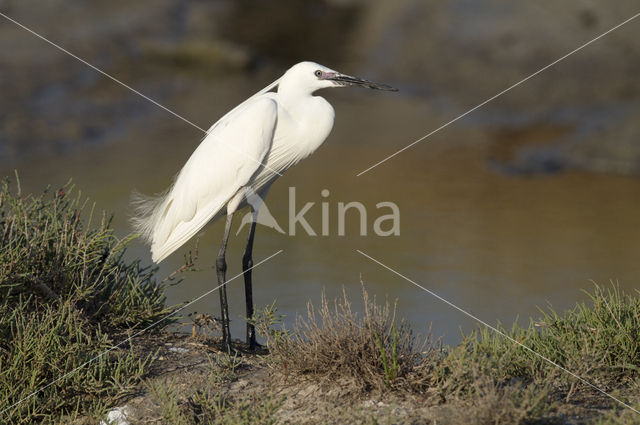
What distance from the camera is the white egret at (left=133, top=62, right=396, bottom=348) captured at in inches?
154

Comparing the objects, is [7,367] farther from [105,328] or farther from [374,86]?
[374,86]

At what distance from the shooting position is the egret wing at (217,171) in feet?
12.8

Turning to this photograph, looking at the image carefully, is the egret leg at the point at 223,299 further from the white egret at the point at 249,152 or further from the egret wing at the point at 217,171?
the egret wing at the point at 217,171

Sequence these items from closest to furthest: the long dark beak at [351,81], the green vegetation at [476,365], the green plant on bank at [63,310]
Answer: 1. the green vegetation at [476,365]
2. the green plant on bank at [63,310]
3. the long dark beak at [351,81]

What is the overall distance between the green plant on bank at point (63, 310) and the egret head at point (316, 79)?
121cm

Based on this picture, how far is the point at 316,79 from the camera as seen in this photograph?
3898mm

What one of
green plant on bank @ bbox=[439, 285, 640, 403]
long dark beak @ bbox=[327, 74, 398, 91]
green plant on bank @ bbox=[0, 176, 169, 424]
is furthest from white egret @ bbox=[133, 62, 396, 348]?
green plant on bank @ bbox=[439, 285, 640, 403]

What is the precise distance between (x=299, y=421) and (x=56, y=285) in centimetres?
152

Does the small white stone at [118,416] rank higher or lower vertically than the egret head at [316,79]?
lower

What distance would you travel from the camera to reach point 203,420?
2834mm

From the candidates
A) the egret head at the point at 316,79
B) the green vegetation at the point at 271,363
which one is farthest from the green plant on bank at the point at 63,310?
the egret head at the point at 316,79

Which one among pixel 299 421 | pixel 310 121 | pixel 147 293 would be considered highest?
pixel 310 121

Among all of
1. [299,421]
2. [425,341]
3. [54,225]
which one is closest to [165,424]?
[299,421]

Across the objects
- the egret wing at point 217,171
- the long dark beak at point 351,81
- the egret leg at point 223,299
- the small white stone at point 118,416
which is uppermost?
the long dark beak at point 351,81
